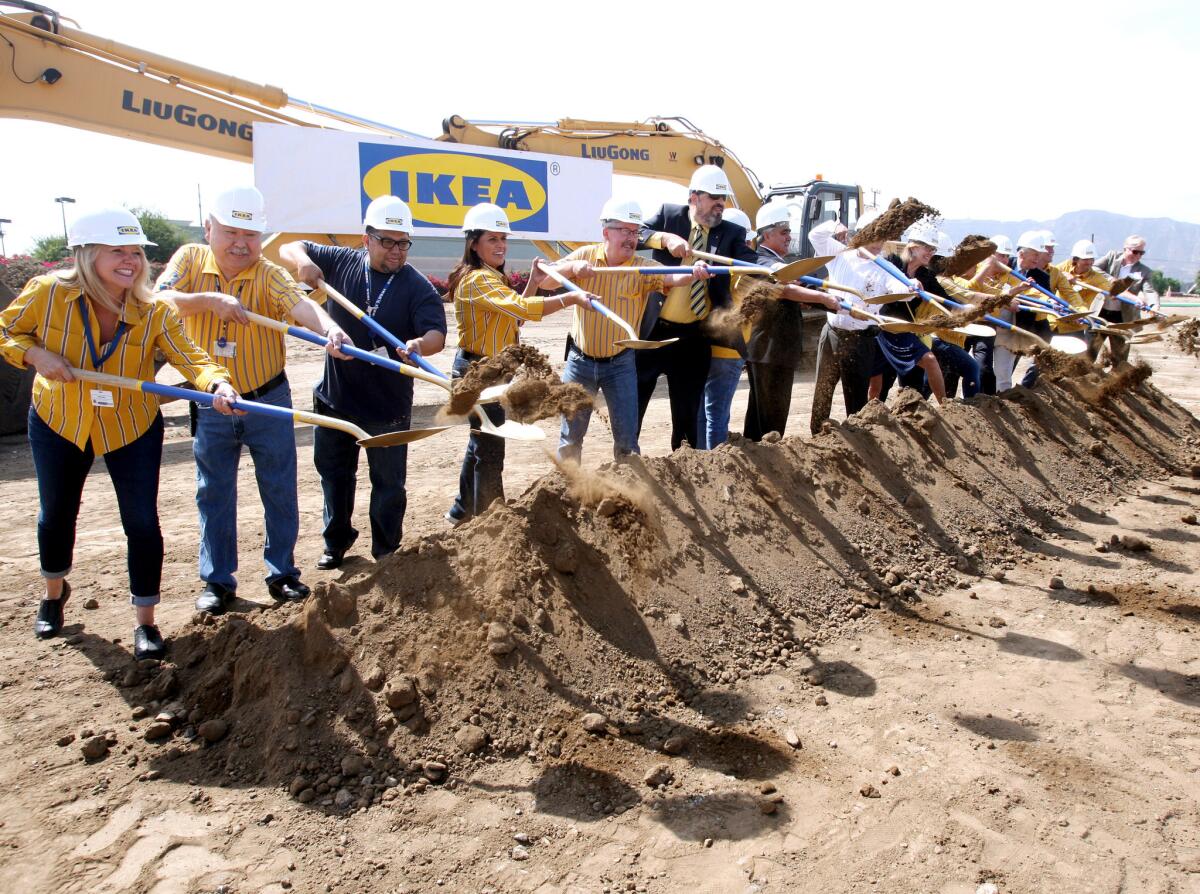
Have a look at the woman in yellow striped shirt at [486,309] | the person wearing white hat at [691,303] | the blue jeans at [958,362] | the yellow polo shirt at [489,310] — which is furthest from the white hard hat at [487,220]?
the blue jeans at [958,362]

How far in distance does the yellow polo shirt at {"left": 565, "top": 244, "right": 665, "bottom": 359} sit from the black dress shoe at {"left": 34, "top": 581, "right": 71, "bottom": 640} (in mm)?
2743

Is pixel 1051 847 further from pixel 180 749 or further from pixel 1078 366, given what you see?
pixel 1078 366

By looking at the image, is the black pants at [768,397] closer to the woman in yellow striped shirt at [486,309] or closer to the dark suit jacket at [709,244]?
the dark suit jacket at [709,244]

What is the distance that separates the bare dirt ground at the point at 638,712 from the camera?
8.05 ft

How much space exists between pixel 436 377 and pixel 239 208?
1.07 m

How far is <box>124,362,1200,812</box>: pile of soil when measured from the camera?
291cm

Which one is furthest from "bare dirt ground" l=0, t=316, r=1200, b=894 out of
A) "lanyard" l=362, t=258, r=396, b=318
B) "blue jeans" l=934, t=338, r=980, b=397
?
"blue jeans" l=934, t=338, r=980, b=397

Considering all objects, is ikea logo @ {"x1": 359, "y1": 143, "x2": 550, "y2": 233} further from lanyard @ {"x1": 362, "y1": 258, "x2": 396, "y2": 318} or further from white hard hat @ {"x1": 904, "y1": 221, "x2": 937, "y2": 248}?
lanyard @ {"x1": 362, "y1": 258, "x2": 396, "y2": 318}

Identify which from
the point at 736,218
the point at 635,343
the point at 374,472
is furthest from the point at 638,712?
the point at 736,218

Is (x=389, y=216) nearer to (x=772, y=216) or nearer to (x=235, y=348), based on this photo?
(x=235, y=348)

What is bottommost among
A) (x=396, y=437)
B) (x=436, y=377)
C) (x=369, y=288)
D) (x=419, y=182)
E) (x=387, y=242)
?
(x=396, y=437)

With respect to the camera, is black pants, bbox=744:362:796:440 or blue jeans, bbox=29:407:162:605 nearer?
blue jeans, bbox=29:407:162:605

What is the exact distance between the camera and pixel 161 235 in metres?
32.1

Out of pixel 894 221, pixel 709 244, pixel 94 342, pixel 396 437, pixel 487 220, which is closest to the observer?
pixel 94 342
